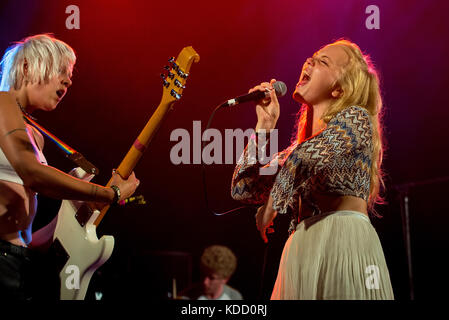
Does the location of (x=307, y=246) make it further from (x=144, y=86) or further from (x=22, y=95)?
(x=144, y=86)

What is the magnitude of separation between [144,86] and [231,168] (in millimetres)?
1649

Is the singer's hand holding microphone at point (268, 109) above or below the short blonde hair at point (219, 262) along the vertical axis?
above

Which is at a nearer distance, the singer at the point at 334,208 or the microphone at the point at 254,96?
the singer at the point at 334,208

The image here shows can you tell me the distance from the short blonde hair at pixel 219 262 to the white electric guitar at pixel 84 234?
2.06 meters

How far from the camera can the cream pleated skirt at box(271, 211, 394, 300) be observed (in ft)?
5.41

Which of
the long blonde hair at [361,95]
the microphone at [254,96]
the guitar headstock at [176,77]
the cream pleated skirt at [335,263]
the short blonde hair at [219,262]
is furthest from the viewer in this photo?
the short blonde hair at [219,262]

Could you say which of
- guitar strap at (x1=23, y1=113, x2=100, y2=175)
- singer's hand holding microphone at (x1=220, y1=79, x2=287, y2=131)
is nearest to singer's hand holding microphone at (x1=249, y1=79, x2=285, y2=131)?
singer's hand holding microphone at (x1=220, y1=79, x2=287, y2=131)

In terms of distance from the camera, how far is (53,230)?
2217mm

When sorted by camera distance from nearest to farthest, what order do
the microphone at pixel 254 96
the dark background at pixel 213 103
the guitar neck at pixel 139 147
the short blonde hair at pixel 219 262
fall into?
the microphone at pixel 254 96 < the guitar neck at pixel 139 147 < the short blonde hair at pixel 219 262 < the dark background at pixel 213 103

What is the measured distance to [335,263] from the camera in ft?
5.51

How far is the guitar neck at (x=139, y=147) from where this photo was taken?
2324 millimetres

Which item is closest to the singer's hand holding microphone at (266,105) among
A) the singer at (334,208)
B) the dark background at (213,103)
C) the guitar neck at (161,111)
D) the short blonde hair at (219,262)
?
the singer at (334,208)

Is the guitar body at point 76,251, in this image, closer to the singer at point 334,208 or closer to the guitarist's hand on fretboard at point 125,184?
the guitarist's hand on fretboard at point 125,184
